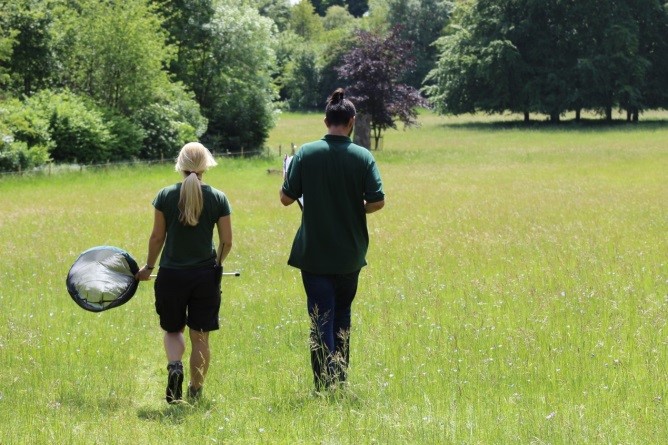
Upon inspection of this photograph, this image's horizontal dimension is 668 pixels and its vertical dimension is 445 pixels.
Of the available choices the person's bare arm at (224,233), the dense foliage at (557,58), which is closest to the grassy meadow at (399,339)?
the person's bare arm at (224,233)

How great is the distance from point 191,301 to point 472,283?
5.02m

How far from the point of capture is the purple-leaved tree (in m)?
46.3

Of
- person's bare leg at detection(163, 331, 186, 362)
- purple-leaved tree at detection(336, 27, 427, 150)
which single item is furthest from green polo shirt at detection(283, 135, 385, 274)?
purple-leaved tree at detection(336, 27, 427, 150)

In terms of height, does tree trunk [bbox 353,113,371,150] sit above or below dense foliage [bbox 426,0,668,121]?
below

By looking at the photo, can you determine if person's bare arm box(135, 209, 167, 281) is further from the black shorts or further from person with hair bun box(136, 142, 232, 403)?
the black shorts

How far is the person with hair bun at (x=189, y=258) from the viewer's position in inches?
266

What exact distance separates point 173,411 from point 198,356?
0.48 meters

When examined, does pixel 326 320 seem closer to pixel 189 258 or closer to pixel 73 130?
pixel 189 258

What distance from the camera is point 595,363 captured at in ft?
24.0

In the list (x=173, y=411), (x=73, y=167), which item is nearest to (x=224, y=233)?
(x=173, y=411)

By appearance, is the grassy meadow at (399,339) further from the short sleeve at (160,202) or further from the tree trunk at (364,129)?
the tree trunk at (364,129)

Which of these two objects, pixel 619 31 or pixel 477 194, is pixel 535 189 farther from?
pixel 619 31

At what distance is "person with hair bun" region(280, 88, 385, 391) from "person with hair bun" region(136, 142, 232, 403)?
1.94 ft

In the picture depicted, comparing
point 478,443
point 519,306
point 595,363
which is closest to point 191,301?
point 478,443
